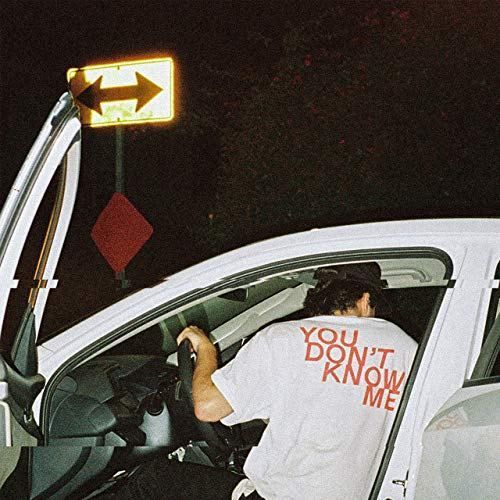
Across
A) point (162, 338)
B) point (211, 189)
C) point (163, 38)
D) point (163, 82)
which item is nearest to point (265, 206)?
point (163, 82)

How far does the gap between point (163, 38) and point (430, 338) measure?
67.4 feet

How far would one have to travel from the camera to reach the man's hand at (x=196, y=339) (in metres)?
3.01

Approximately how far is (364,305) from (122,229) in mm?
4923

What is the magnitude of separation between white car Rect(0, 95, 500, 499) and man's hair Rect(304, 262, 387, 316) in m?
0.05

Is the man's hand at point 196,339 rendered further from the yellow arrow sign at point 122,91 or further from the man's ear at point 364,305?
the yellow arrow sign at point 122,91

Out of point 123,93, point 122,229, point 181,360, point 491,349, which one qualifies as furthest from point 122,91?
point 491,349

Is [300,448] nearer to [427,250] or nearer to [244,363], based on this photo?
[244,363]

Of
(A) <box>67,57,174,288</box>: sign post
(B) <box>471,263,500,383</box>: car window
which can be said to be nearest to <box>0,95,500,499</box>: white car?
→ (B) <box>471,263,500,383</box>: car window

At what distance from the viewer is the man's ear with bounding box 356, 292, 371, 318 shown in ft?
9.67

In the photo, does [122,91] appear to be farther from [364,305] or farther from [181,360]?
[364,305]

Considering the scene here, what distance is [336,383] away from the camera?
2.74 m

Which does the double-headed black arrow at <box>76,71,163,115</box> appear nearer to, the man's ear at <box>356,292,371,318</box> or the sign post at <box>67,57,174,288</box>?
the sign post at <box>67,57,174,288</box>

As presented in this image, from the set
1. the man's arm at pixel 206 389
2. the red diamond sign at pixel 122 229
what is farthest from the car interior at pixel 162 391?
the red diamond sign at pixel 122 229

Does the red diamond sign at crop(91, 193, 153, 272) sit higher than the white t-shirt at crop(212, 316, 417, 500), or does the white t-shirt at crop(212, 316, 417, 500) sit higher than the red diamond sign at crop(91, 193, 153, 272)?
the red diamond sign at crop(91, 193, 153, 272)
